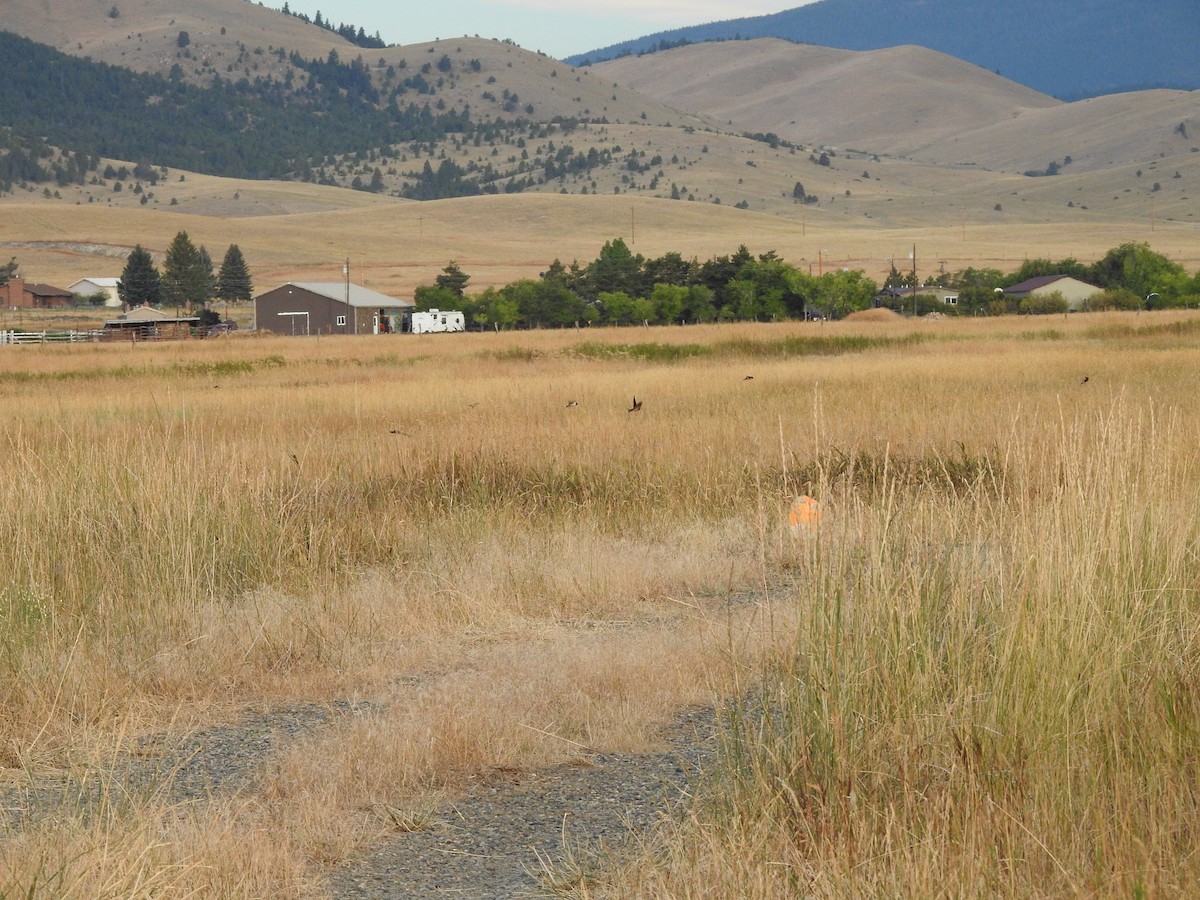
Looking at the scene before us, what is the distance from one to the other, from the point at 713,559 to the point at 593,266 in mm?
82418

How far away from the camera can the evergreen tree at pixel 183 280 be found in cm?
11006

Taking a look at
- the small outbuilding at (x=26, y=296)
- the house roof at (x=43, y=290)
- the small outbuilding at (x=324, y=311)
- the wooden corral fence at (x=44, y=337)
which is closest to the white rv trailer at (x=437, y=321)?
the small outbuilding at (x=324, y=311)

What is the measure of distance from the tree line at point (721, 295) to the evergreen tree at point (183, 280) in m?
24.3

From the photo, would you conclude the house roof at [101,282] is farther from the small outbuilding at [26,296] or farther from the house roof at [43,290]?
the small outbuilding at [26,296]

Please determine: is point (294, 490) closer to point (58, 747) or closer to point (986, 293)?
point (58, 747)

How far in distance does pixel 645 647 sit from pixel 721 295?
7504 centimetres

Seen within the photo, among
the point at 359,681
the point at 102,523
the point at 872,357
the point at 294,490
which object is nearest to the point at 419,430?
the point at 294,490

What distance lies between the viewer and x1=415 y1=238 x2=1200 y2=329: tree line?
79.9m

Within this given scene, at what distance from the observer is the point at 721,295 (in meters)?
81.9

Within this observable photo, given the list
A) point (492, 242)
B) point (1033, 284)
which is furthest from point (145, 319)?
point (492, 242)

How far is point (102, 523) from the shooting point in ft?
33.0

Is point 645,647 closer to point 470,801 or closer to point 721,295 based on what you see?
point 470,801

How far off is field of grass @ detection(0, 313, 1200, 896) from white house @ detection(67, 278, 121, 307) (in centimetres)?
11625

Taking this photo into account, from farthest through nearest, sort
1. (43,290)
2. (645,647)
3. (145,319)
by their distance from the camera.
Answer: (43,290) → (145,319) → (645,647)
